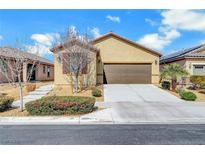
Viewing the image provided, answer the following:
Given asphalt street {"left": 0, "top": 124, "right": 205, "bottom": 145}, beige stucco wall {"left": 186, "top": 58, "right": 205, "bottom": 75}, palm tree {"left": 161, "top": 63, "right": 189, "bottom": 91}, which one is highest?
beige stucco wall {"left": 186, "top": 58, "right": 205, "bottom": 75}

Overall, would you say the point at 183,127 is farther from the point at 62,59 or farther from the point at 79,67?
the point at 62,59

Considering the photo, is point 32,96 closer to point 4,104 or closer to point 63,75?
point 63,75

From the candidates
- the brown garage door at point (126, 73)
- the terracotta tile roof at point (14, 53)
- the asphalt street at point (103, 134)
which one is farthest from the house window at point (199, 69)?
the asphalt street at point (103, 134)

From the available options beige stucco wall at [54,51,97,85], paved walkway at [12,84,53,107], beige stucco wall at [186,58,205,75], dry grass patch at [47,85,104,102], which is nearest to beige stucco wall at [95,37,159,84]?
beige stucco wall at [186,58,205,75]

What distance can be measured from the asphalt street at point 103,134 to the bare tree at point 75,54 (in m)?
11.4

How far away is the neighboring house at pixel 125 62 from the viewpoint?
26.8m

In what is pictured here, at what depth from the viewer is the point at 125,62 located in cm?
2683

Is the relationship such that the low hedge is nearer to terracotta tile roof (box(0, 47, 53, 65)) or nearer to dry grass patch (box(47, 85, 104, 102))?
terracotta tile roof (box(0, 47, 53, 65))

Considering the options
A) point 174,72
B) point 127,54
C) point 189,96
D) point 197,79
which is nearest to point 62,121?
point 189,96

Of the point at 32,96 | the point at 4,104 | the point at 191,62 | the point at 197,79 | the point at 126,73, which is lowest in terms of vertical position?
the point at 32,96

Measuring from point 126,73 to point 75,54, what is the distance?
8.39m

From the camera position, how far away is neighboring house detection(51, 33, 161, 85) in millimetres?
26844

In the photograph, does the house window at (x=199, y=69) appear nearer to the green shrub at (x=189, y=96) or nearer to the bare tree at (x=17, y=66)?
the green shrub at (x=189, y=96)

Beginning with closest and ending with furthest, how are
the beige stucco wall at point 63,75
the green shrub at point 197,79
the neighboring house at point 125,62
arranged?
1. the beige stucco wall at point 63,75
2. the green shrub at point 197,79
3. the neighboring house at point 125,62
